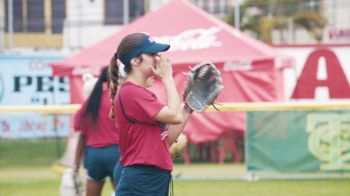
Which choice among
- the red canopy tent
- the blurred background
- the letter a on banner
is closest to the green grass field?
the blurred background

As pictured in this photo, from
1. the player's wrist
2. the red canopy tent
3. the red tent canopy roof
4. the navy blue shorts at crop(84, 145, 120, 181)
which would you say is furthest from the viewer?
the red tent canopy roof

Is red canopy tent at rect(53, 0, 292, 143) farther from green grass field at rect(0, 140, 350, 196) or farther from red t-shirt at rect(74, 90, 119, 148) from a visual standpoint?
red t-shirt at rect(74, 90, 119, 148)

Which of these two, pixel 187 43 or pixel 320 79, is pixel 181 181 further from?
pixel 320 79

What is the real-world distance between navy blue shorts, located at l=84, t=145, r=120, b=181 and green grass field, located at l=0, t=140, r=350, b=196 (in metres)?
3.86

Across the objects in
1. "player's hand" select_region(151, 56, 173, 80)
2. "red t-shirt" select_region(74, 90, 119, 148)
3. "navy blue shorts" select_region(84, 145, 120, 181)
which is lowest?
"navy blue shorts" select_region(84, 145, 120, 181)

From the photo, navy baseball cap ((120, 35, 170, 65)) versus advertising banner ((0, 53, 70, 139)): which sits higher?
navy baseball cap ((120, 35, 170, 65))

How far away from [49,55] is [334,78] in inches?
257

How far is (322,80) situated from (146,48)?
12.5 metres

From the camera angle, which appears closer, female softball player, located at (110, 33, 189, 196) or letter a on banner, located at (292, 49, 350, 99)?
female softball player, located at (110, 33, 189, 196)

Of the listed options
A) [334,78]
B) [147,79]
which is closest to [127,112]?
[147,79]

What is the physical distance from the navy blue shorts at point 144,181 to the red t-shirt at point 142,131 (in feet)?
0.14

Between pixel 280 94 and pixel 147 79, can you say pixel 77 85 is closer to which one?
pixel 280 94

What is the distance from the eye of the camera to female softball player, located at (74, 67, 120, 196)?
28.3 feet

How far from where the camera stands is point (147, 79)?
575 centimetres
